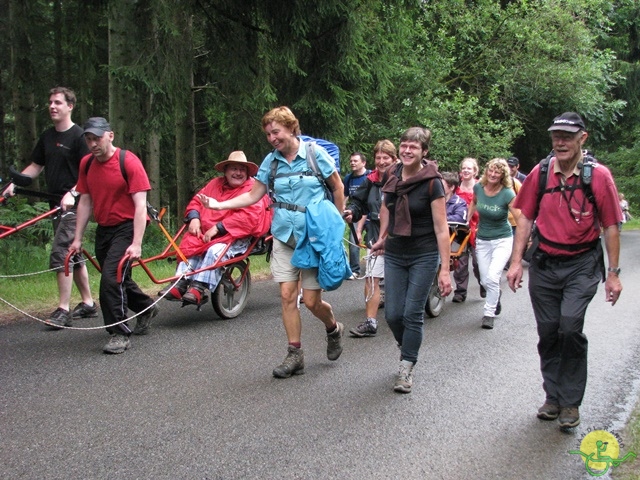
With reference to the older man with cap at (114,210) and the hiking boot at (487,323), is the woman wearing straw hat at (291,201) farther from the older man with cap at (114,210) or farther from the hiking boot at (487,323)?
the hiking boot at (487,323)

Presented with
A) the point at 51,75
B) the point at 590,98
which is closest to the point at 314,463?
the point at 51,75

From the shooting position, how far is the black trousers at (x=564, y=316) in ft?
15.3

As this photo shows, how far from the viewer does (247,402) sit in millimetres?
5086

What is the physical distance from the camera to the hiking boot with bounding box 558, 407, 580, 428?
15.4 ft

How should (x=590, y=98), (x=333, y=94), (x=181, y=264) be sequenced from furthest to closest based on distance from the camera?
1. (x=590, y=98)
2. (x=333, y=94)
3. (x=181, y=264)

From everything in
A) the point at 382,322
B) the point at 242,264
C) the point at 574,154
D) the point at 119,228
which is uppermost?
the point at 574,154

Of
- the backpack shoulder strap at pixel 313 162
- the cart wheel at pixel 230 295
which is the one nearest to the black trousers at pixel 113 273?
the cart wheel at pixel 230 295

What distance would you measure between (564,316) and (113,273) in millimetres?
3893

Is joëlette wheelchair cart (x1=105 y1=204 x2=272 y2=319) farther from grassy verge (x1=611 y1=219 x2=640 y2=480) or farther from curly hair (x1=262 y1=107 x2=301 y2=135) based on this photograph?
grassy verge (x1=611 y1=219 x2=640 y2=480)

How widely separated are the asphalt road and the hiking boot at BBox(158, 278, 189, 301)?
1.11ft

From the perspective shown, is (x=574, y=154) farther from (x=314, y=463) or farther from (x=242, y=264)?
(x=242, y=264)

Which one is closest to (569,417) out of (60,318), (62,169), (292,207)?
(292,207)

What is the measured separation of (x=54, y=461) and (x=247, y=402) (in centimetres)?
147

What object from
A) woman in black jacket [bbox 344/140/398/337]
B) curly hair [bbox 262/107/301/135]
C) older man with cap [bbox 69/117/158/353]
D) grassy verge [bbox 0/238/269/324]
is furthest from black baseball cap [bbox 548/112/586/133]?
grassy verge [bbox 0/238/269/324]
